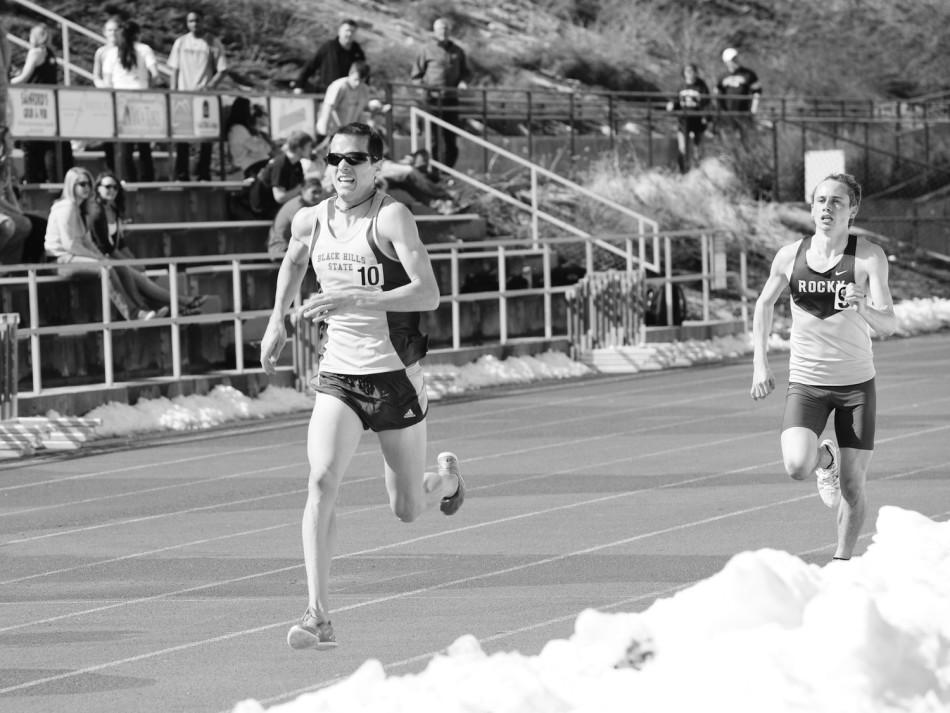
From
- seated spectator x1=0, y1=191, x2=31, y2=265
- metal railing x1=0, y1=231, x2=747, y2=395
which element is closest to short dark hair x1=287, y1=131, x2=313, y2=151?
metal railing x1=0, y1=231, x2=747, y2=395

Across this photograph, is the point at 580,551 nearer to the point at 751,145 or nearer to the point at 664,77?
the point at 751,145

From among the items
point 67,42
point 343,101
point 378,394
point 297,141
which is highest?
point 67,42

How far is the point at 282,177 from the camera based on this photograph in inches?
841

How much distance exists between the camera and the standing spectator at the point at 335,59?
975 inches

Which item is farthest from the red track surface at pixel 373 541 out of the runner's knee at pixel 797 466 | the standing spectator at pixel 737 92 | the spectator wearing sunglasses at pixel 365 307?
the standing spectator at pixel 737 92

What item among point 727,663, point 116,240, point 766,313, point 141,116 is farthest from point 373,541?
point 141,116

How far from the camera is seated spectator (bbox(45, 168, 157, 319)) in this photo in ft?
57.5

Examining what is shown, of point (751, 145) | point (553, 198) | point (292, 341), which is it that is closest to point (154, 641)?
point (292, 341)

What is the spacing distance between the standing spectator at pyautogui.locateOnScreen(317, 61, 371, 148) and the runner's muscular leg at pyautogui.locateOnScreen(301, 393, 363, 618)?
1572cm

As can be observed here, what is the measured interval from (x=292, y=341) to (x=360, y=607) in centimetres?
1040

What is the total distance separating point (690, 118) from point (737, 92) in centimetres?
160

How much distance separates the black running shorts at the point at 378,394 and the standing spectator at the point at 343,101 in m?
15.6

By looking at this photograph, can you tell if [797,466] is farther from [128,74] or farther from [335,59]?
[335,59]

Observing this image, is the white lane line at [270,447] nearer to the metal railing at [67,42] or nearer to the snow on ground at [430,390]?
the snow on ground at [430,390]
